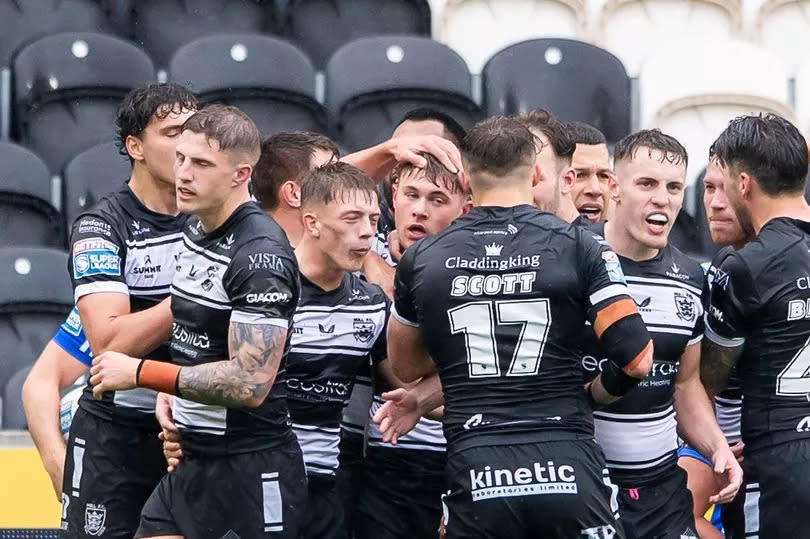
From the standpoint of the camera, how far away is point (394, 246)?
7.02 m

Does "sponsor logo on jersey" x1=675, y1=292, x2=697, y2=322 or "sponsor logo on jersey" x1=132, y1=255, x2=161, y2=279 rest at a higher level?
"sponsor logo on jersey" x1=132, y1=255, x2=161, y2=279

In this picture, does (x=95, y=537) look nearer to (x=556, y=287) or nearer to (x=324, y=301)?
(x=324, y=301)

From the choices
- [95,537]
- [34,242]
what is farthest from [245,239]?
[34,242]

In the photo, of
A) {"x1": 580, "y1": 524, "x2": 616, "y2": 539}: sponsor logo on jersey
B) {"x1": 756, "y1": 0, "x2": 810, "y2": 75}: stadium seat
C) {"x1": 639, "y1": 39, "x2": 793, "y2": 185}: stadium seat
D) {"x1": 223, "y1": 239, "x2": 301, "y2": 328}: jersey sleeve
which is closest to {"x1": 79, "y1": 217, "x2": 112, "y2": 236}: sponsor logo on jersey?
{"x1": 223, "y1": 239, "x2": 301, "y2": 328}: jersey sleeve

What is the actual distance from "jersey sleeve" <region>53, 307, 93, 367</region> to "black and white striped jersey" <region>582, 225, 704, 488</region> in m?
2.22

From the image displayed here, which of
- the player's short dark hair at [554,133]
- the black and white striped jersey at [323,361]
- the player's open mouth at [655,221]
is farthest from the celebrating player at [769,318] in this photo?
the black and white striped jersey at [323,361]

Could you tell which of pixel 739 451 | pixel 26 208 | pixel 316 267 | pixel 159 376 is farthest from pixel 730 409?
pixel 26 208

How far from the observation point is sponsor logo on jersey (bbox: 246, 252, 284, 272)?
18.1ft

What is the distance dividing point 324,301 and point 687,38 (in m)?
5.26

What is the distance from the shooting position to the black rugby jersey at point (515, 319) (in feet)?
18.0

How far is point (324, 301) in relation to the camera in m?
6.24

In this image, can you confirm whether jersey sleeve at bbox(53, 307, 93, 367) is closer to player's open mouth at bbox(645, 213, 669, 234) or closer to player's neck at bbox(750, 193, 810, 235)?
player's open mouth at bbox(645, 213, 669, 234)

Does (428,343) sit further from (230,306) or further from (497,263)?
(230,306)

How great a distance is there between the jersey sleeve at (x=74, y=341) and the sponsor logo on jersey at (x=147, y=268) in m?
0.71
